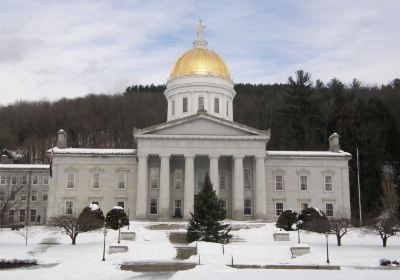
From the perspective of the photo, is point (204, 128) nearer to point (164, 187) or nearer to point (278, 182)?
point (164, 187)

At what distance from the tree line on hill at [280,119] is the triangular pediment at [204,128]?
65.6 feet

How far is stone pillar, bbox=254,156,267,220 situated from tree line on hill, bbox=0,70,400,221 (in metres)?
16.1

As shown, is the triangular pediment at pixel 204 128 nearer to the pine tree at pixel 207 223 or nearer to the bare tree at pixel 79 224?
the bare tree at pixel 79 224

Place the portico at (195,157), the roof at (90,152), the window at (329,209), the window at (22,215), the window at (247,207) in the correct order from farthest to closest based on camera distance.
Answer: the window at (22,215) → the roof at (90,152) → the window at (329,209) → the window at (247,207) → the portico at (195,157)

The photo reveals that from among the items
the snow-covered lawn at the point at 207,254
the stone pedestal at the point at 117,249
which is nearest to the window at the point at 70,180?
the snow-covered lawn at the point at 207,254

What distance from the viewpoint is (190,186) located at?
57250mm

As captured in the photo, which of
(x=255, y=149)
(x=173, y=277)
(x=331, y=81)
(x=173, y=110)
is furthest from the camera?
A: (x=331, y=81)

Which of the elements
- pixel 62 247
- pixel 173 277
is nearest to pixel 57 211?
pixel 62 247

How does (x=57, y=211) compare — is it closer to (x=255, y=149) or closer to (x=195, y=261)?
(x=255, y=149)

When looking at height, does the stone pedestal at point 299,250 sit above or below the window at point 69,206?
below

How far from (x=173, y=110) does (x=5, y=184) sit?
2769cm

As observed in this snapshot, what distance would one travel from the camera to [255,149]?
58469mm

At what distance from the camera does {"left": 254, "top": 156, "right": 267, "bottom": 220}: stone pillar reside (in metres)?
57.0

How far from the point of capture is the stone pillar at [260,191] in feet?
187
